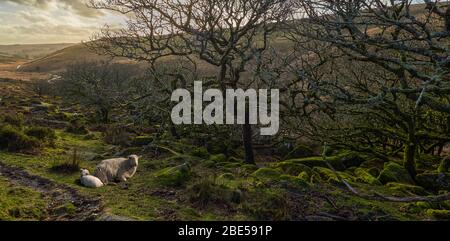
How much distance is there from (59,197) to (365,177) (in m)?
8.59

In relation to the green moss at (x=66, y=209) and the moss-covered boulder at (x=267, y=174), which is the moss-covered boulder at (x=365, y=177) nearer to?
the moss-covered boulder at (x=267, y=174)

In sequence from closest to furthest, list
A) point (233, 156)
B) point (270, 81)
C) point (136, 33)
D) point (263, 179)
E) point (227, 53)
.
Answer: point (270, 81) → point (263, 179) → point (227, 53) → point (136, 33) → point (233, 156)

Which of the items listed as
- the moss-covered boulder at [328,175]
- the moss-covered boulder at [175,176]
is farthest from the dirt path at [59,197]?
the moss-covered boulder at [328,175]

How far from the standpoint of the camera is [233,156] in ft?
51.7

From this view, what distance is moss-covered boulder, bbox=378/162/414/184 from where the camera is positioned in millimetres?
11797

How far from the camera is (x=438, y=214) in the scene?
27.5 feet

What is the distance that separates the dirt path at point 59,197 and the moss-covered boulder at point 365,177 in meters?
7.50

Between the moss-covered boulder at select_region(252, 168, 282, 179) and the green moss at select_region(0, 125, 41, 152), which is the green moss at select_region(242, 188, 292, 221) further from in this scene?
the green moss at select_region(0, 125, 41, 152)

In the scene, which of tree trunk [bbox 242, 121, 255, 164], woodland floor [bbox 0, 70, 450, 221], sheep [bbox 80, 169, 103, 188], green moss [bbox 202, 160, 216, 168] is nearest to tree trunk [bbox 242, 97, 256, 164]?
tree trunk [bbox 242, 121, 255, 164]

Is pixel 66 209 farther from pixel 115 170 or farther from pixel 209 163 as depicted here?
pixel 209 163

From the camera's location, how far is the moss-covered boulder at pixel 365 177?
11.4m
